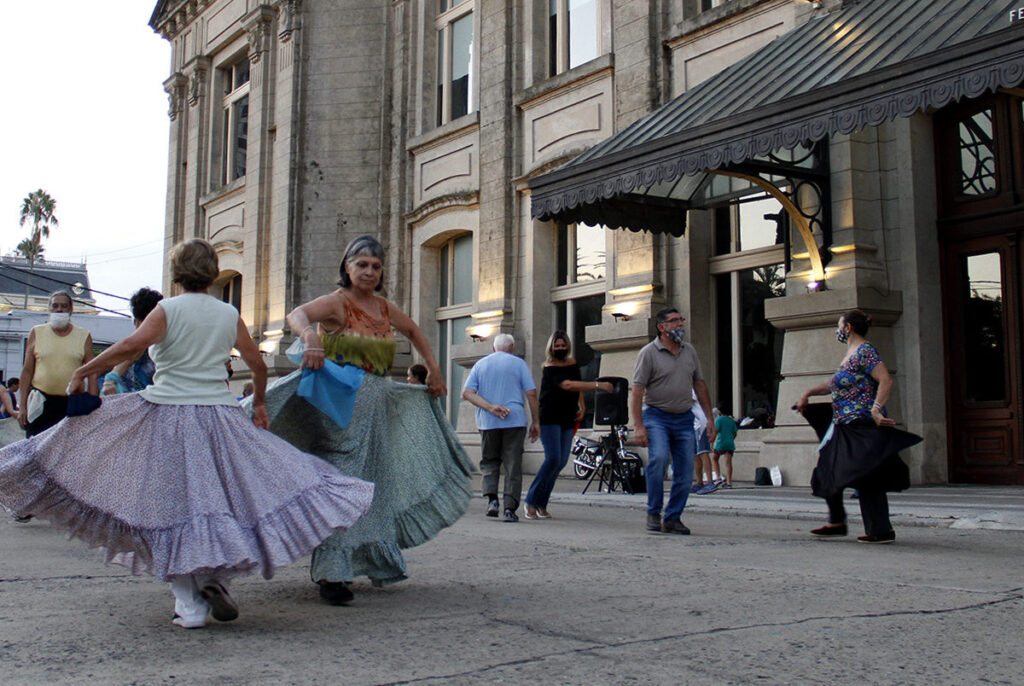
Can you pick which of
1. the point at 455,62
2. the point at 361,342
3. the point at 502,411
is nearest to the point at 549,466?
the point at 502,411

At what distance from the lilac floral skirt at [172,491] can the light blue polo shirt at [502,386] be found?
5.07m

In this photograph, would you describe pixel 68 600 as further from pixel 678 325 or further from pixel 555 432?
pixel 555 432

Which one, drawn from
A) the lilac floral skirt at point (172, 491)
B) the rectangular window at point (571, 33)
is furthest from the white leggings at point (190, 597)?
the rectangular window at point (571, 33)

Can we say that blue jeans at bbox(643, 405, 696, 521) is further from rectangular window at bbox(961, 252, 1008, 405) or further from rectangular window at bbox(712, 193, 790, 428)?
rectangular window at bbox(712, 193, 790, 428)

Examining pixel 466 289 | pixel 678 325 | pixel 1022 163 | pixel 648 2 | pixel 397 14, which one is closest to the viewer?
pixel 678 325

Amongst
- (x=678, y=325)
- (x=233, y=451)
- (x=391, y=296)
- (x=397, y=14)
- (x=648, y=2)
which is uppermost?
(x=397, y=14)

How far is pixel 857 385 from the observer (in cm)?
726

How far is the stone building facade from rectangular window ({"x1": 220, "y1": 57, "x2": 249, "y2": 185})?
61 mm

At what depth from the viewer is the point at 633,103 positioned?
15.5 m

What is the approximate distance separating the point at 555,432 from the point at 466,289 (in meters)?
10.7

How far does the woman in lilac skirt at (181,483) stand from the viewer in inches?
155

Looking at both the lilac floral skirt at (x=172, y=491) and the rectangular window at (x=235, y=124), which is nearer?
the lilac floral skirt at (x=172, y=491)

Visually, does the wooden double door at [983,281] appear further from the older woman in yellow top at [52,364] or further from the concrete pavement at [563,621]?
the older woman in yellow top at [52,364]

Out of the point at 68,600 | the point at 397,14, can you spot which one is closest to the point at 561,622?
the point at 68,600
